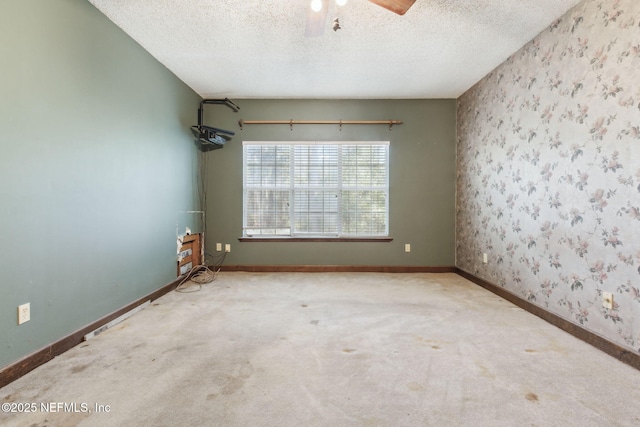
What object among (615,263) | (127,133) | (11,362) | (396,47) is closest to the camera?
(11,362)

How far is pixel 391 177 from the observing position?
4.13m

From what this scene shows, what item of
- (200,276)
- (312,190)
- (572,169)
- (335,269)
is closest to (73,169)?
(200,276)

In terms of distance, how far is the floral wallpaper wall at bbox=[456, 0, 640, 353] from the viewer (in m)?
1.79

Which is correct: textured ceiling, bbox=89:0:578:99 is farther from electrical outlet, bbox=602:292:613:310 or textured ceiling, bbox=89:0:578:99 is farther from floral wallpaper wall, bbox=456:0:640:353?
electrical outlet, bbox=602:292:613:310

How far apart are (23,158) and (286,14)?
2051mm

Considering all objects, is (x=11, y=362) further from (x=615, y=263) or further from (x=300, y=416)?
(x=615, y=263)

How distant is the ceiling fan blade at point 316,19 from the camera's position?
1.86m

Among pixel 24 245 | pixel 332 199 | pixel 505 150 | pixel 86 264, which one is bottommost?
pixel 86 264

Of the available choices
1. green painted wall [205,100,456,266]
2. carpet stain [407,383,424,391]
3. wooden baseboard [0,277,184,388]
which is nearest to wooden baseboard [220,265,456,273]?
green painted wall [205,100,456,266]

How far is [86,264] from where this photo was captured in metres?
2.10

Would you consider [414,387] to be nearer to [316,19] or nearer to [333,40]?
[316,19]

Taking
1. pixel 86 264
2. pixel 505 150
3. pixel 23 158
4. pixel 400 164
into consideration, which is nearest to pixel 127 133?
pixel 23 158

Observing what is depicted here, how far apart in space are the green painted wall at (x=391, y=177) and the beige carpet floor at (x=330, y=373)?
1501mm

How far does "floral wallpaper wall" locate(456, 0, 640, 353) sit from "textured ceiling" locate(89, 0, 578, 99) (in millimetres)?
308
